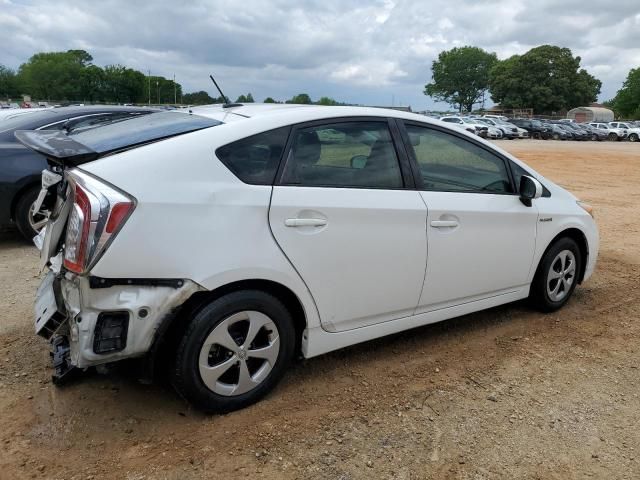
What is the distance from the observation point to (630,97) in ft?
329

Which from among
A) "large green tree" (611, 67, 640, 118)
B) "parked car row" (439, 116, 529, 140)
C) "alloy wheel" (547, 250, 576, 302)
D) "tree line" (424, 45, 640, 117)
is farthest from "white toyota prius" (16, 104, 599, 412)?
"large green tree" (611, 67, 640, 118)

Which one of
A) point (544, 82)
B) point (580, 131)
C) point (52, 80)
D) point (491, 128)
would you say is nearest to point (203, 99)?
point (491, 128)

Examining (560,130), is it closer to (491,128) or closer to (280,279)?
(491,128)

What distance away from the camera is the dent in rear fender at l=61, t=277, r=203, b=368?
2.43 metres

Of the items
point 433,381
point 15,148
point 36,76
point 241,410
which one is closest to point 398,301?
point 433,381

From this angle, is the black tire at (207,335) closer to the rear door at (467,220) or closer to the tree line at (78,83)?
the rear door at (467,220)

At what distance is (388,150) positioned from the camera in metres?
3.33

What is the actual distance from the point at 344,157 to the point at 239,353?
127cm

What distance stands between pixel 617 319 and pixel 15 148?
6.25 meters

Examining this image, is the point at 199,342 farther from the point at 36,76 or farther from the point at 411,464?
the point at 36,76

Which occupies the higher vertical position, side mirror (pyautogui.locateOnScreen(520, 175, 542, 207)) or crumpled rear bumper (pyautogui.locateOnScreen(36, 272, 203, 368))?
side mirror (pyautogui.locateOnScreen(520, 175, 542, 207))

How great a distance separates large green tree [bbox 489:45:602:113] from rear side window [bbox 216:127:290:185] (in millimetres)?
94056

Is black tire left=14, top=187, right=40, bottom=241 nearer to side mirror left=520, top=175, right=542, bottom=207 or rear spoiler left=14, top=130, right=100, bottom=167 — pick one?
rear spoiler left=14, top=130, right=100, bottom=167

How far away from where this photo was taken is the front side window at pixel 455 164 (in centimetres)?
346
